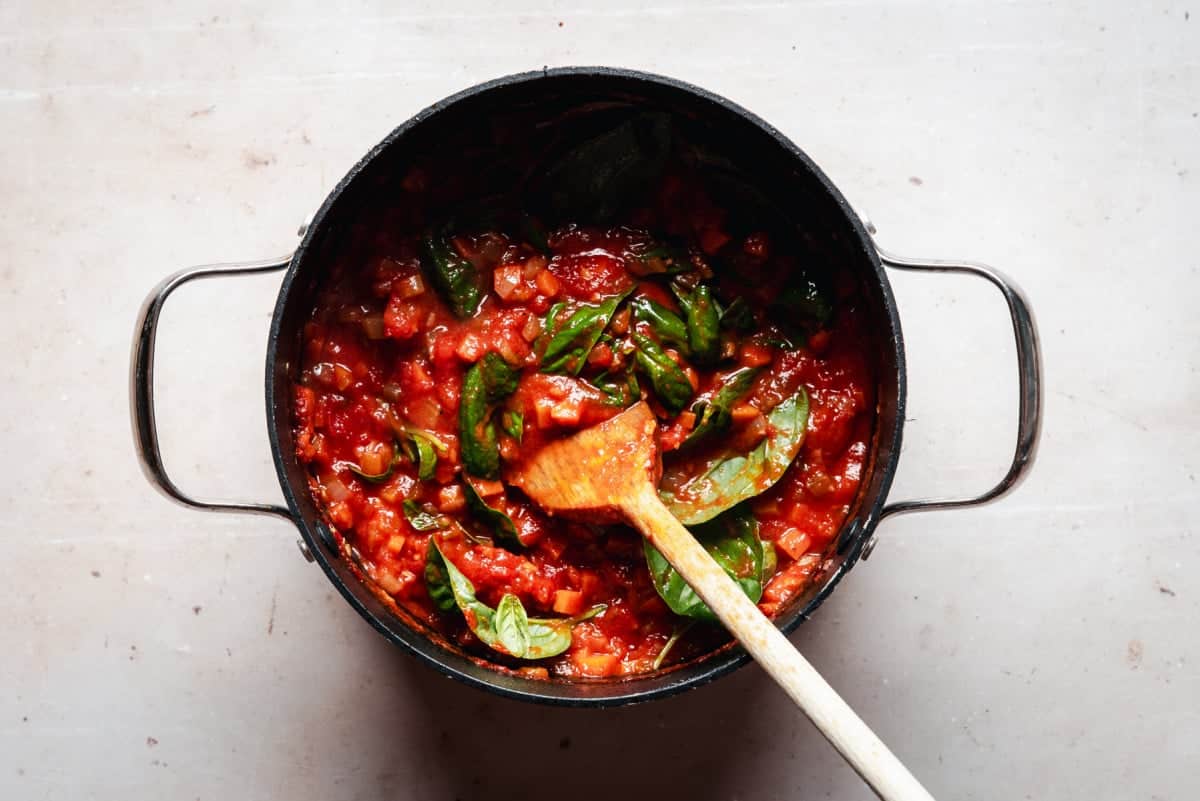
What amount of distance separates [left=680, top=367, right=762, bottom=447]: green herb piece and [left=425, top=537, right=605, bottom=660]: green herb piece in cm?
54

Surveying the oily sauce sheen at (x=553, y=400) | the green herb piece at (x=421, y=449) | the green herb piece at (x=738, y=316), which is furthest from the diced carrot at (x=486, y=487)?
the green herb piece at (x=738, y=316)

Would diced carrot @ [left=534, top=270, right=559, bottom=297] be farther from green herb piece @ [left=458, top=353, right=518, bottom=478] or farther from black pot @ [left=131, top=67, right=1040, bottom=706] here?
black pot @ [left=131, top=67, right=1040, bottom=706]

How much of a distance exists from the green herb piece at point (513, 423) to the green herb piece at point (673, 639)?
0.58 m

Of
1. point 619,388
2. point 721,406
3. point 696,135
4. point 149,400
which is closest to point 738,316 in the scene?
point 721,406

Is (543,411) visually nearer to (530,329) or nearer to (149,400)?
(530,329)

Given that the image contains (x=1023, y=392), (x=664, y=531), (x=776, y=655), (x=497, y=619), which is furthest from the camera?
(x=497, y=619)

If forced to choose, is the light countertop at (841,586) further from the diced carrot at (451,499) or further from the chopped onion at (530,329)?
the chopped onion at (530,329)

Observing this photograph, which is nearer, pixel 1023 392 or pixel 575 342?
pixel 1023 392

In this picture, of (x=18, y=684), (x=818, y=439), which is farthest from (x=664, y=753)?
(x=18, y=684)

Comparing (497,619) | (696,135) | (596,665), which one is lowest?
(596,665)

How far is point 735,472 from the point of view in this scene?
2.68 meters

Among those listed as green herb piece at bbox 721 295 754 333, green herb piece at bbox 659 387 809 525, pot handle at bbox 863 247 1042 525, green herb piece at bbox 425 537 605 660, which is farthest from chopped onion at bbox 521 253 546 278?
pot handle at bbox 863 247 1042 525

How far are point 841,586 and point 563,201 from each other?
1209mm

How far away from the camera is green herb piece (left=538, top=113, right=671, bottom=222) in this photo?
2662mm
